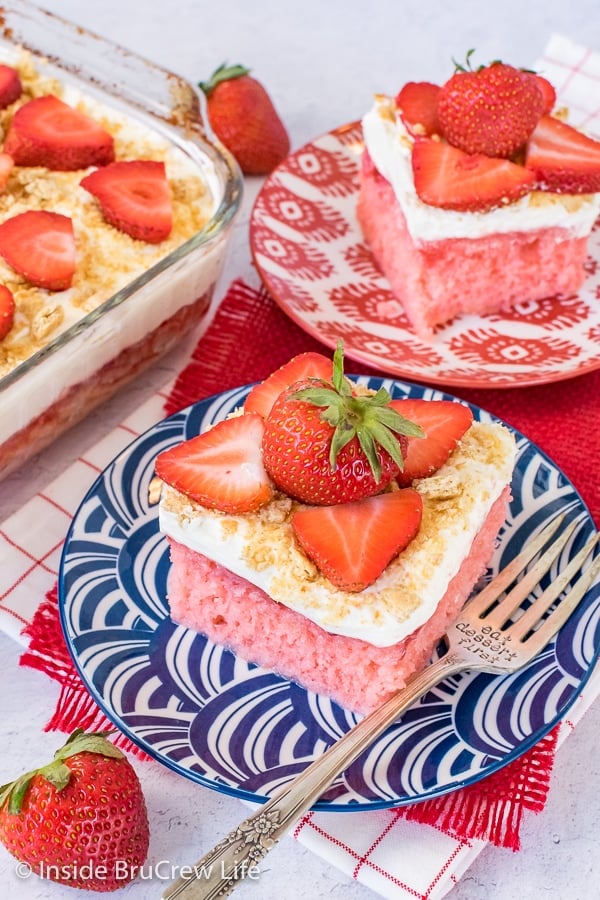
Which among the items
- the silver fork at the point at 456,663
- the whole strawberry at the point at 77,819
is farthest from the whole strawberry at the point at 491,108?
the whole strawberry at the point at 77,819

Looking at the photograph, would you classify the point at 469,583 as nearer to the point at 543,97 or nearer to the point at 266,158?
the point at 543,97

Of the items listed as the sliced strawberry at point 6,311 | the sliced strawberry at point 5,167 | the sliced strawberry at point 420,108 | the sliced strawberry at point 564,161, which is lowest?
the sliced strawberry at point 5,167

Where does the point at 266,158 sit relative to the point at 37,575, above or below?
above

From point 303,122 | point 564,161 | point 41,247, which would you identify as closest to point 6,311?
point 41,247

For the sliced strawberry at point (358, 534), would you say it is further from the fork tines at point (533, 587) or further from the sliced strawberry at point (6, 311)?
the sliced strawberry at point (6, 311)

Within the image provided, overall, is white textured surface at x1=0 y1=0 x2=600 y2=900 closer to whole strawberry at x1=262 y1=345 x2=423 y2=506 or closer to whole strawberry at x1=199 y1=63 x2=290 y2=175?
whole strawberry at x1=199 y1=63 x2=290 y2=175

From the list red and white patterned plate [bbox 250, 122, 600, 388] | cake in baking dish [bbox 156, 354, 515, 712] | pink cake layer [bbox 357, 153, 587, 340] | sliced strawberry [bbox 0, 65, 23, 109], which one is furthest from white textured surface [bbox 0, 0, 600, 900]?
sliced strawberry [bbox 0, 65, 23, 109]

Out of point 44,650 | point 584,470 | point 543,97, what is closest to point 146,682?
point 44,650

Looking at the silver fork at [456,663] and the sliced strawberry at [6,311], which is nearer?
the silver fork at [456,663]
